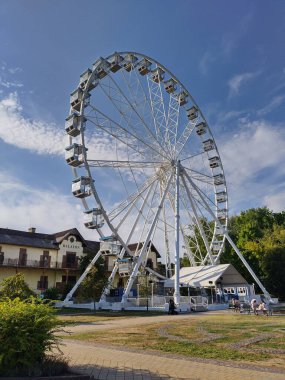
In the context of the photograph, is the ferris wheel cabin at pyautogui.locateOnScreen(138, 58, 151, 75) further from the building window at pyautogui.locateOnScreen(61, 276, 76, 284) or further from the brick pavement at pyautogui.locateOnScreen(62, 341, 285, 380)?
the brick pavement at pyautogui.locateOnScreen(62, 341, 285, 380)

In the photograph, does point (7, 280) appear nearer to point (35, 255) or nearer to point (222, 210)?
point (35, 255)

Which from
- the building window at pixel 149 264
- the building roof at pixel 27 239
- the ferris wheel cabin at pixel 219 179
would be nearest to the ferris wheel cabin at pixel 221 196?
the ferris wheel cabin at pixel 219 179

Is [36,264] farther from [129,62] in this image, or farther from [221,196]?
[129,62]

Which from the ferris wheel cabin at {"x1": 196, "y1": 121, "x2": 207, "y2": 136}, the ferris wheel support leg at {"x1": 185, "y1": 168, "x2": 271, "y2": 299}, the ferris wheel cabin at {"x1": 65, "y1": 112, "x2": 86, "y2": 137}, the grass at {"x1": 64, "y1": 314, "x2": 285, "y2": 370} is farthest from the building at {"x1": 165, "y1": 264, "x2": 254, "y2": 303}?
the grass at {"x1": 64, "y1": 314, "x2": 285, "y2": 370}

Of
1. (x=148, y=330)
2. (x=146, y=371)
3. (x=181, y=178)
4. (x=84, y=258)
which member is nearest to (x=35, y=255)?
(x=84, y=258)

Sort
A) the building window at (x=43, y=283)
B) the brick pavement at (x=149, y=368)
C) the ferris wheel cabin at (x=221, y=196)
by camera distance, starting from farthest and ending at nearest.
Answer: the building window at (x=43, y=283), the ferris wheel cabin at (x=221, y=196), the brick pavement at (x=149, y=368)

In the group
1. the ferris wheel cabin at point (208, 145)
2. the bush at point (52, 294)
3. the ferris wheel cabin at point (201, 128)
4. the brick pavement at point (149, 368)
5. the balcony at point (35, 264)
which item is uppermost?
the ferris wheel cabin at point (201, 128)

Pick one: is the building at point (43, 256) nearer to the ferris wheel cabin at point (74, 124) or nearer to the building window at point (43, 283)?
the building window at point (43, 283)

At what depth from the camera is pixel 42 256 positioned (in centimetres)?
4488

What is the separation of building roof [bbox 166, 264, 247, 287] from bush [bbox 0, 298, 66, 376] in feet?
97.9

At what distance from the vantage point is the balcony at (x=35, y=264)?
41.3 m

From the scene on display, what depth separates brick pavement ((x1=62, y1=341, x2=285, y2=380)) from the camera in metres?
7.85

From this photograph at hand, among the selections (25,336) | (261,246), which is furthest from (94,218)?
(261,246)

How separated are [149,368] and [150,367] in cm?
12
